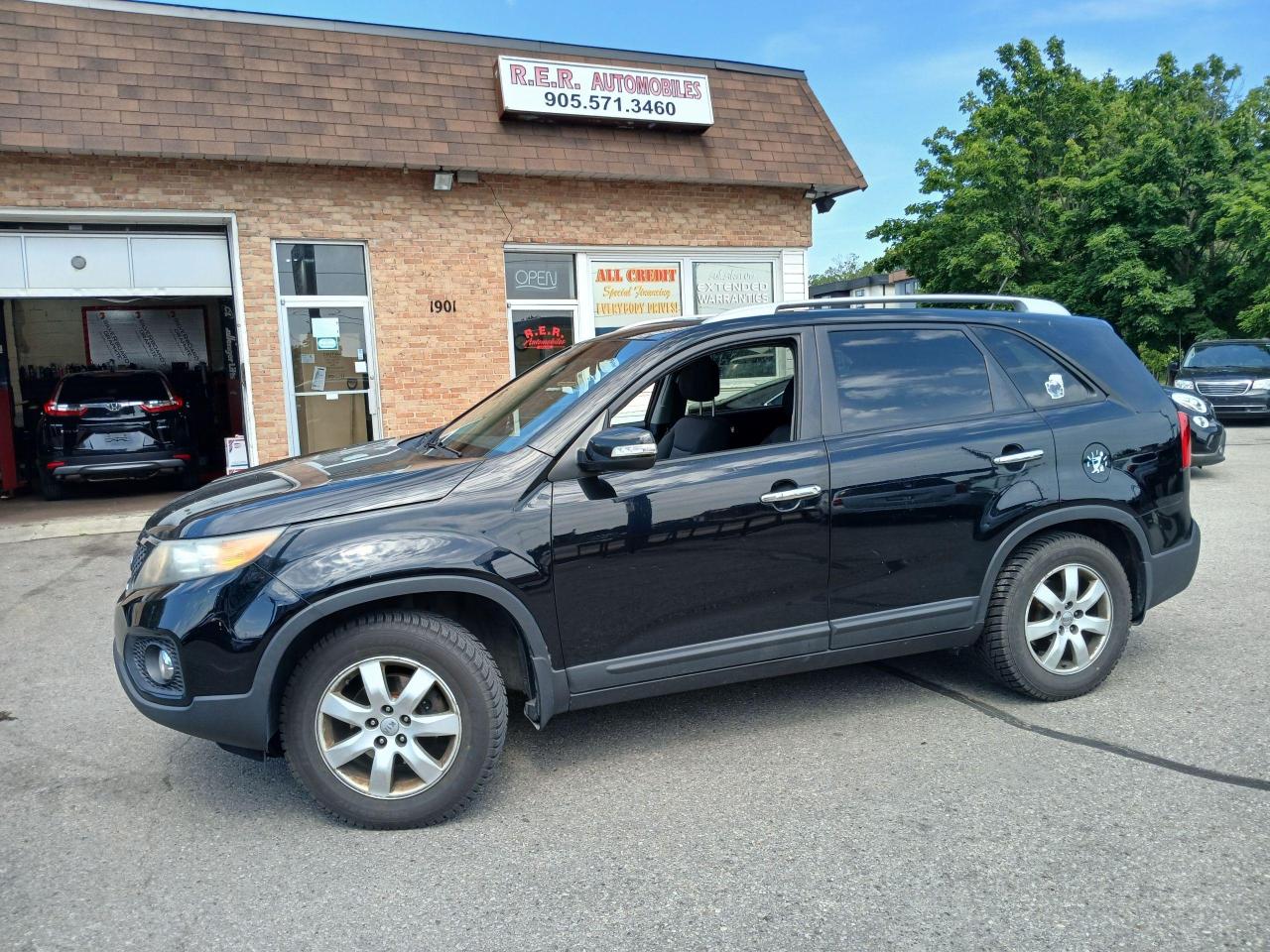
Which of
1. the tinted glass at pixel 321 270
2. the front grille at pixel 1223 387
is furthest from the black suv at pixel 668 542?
the front grille at pixel 1223 387

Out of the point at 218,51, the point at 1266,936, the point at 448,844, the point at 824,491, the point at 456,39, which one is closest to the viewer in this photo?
the point at 1266,936

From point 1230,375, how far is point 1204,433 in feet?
30.2

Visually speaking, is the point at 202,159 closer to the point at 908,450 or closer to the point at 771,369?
the point at 771,369

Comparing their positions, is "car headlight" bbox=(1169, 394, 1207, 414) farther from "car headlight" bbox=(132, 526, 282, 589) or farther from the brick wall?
"car headlight" bbox=(132, 526, 282, 589)

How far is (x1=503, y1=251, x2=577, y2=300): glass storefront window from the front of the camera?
12.3 meters

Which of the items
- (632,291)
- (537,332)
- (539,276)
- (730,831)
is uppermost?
(539,276)

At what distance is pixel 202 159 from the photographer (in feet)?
34.3

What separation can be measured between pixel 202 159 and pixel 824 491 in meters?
9.17

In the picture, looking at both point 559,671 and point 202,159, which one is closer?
point 559,671

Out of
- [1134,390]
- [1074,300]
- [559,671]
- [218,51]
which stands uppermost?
[218,51]

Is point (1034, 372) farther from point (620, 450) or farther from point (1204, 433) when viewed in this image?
point (1204, 433)

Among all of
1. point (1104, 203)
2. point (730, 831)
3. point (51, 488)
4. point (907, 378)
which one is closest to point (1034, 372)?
point (907, 378)

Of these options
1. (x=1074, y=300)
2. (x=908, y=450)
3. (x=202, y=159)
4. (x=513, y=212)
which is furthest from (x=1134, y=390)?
(x=1074, y=300)

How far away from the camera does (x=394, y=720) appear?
3340mm
